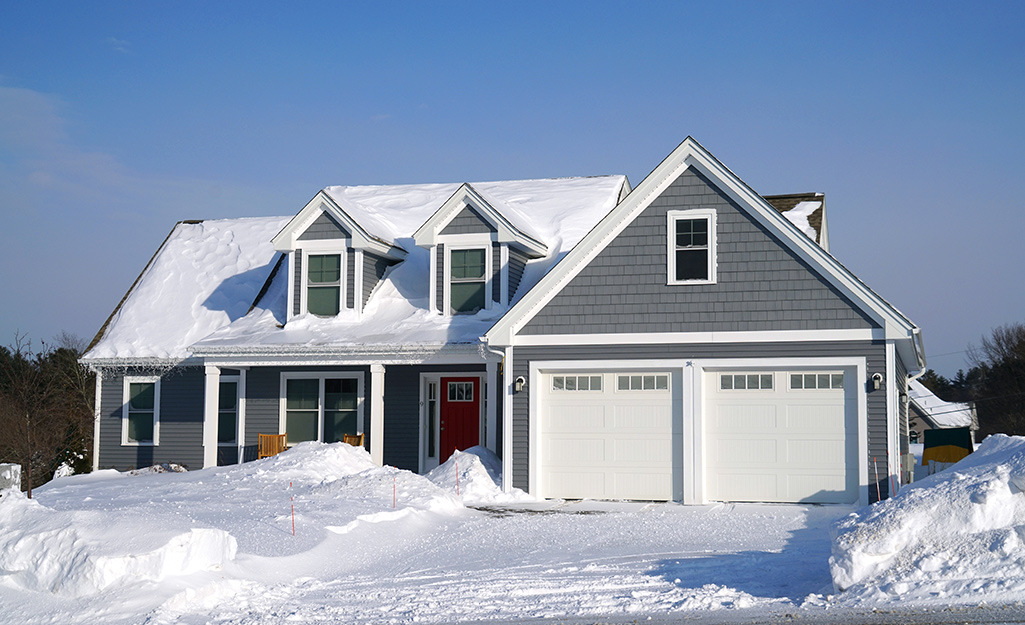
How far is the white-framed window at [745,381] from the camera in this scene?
54.8 ft

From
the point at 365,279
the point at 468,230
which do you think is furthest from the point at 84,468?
the point at 468,230

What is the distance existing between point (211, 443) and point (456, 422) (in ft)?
16.2

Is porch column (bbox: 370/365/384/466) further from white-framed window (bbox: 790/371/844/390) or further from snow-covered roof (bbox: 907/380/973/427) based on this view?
snow-covered roof (bbox: 907/380/973/427)

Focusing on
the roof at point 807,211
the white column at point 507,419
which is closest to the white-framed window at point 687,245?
the white column at point 507,419

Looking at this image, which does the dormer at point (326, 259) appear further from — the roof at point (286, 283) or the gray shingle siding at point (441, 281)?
the gray shingle siding at point (441, 281)

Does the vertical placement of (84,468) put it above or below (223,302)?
below

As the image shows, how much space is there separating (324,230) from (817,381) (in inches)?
413

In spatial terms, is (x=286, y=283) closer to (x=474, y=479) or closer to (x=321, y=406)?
(x=321, y=406)

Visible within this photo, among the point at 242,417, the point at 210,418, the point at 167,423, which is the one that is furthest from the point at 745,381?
the point at 167,423

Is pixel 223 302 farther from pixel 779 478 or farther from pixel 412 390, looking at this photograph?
pixel 779 478

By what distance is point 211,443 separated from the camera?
2002 centimetres

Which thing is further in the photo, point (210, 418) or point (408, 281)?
point (408, 281)

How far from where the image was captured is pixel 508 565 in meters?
11.1

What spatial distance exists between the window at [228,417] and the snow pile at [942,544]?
1532 centimetres
